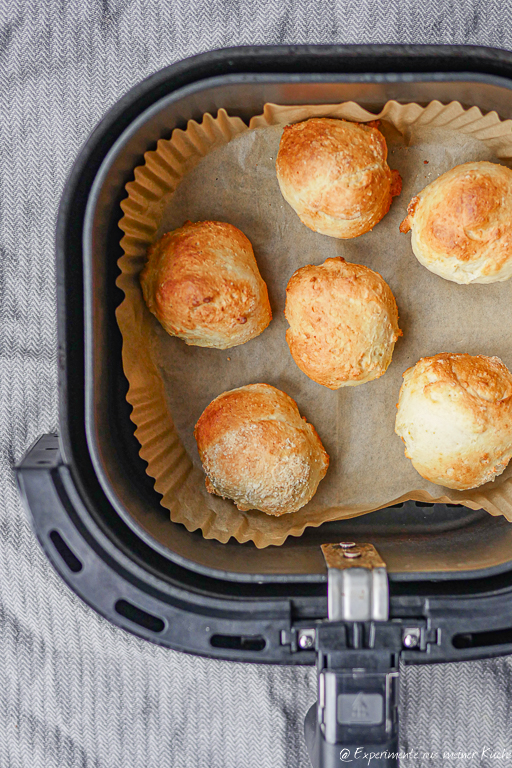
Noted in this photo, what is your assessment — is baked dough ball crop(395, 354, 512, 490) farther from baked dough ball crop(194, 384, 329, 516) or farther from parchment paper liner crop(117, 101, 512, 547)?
baked dough ball crop(194, 384, 329, 516)

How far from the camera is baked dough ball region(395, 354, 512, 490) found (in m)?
1.16

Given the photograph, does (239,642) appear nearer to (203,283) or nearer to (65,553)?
(65,553)

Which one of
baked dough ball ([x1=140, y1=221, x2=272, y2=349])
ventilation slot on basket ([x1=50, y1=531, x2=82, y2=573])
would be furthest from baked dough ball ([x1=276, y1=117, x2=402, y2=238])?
ventilation slot on basket ([x1=50, y1=531, x2=82, y2=573])

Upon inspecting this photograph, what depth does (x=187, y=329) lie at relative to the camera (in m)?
1.18

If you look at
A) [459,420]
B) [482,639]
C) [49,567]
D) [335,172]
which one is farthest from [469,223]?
[49,567]

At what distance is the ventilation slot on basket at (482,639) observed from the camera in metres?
0.91

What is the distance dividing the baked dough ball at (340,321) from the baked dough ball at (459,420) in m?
0.12

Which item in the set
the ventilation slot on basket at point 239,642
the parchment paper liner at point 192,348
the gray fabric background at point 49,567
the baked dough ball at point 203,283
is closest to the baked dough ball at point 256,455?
the parchment paper liner at point 192,348

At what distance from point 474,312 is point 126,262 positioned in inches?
30.7

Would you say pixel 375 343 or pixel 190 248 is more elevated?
pixel 190 248

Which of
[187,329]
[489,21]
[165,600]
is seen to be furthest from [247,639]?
[489,21]

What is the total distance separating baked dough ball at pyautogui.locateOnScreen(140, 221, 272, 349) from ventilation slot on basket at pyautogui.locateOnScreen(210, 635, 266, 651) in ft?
1.93

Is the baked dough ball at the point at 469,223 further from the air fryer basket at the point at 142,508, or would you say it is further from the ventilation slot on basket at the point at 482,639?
the ventilation slot on basket at the point at 482,639

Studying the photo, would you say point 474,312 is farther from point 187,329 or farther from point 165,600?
point 165,600
